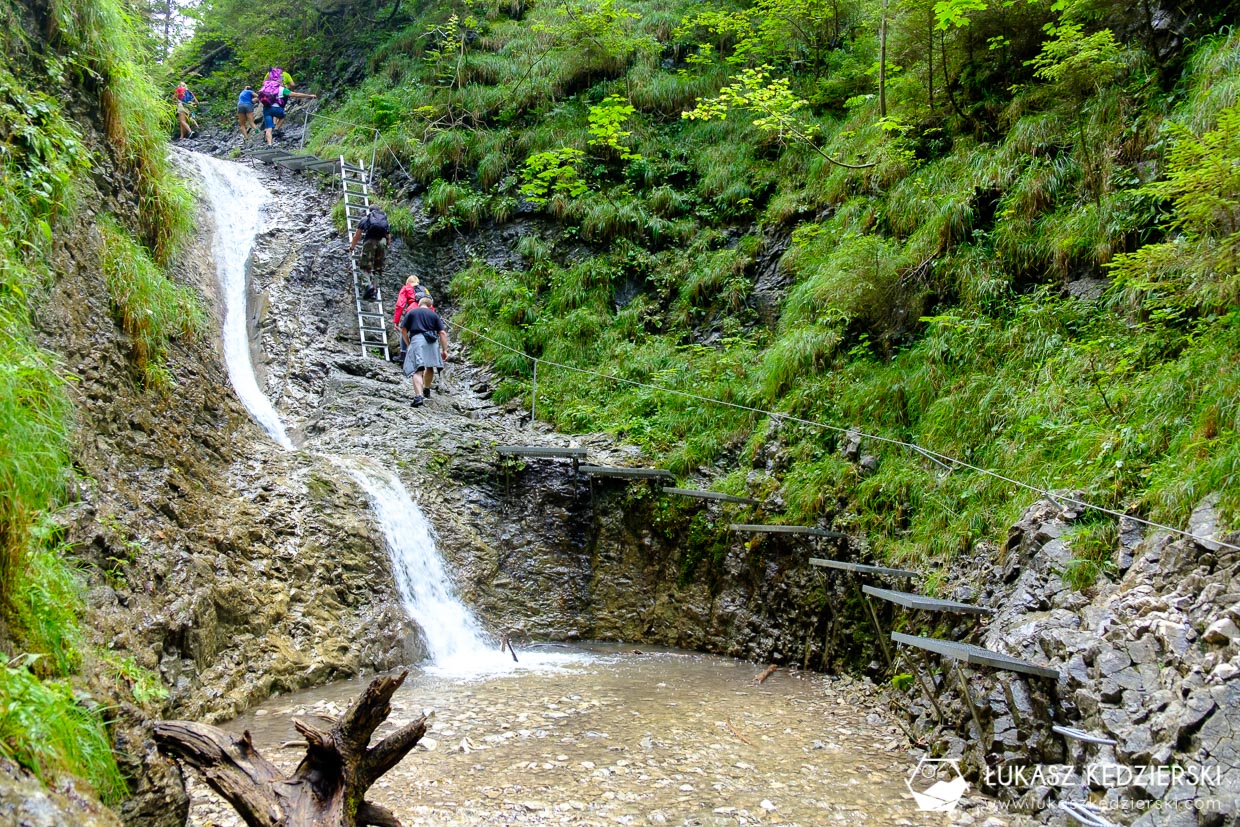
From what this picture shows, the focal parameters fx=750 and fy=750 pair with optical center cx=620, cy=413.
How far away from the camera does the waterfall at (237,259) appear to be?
401 inches

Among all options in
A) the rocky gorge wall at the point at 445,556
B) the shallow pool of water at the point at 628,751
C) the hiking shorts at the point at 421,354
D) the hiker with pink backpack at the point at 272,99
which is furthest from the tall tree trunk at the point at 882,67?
the hiker with pink backpack at the point at 272,99

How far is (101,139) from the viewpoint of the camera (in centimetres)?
744

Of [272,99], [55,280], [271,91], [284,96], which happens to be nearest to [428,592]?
[55,280]

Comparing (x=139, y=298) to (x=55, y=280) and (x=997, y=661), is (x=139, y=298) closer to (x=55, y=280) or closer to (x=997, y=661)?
(x=55, y=280)

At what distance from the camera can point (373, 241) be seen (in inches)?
512

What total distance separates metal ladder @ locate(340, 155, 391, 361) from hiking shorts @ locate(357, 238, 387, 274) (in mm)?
155

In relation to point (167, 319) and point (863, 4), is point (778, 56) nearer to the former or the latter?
point (863, 4)

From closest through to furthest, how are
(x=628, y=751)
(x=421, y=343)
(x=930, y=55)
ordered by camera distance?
(x=628, y=751) < (x=930, y=55) < (x=421, y=343)

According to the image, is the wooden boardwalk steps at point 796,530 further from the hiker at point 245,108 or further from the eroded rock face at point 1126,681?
the hiker at point 245,108

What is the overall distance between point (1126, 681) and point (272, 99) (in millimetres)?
19481

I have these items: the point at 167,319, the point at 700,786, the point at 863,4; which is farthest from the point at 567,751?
the point at 863,4

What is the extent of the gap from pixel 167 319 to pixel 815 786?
7140mm

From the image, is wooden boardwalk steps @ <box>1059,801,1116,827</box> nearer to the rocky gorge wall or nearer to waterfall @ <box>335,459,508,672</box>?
the rocky gorge wall

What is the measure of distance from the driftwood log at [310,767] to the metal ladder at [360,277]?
8.92m
